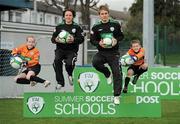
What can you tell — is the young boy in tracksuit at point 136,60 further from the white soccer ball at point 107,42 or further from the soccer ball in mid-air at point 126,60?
the white soccer ball at point 107,42

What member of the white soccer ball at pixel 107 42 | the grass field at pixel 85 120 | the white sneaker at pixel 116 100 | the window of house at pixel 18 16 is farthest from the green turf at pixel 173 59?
the window of house at pixel 18 16

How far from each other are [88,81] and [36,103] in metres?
2.18

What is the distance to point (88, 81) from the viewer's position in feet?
46.6

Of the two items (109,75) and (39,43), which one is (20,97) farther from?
(109,75)

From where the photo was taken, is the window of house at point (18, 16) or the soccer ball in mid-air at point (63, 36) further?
the window of house at point (18, 16)

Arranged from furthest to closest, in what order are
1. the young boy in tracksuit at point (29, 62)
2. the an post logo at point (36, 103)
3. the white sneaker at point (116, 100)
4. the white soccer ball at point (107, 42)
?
the young boy in tracksuit at point (29, 62) → the an post logo at point (36, 103) → the white sneaker at point (116, 100) → the white soccer ball at point (107, 42)

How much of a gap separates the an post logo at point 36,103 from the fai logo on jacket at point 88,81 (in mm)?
1551

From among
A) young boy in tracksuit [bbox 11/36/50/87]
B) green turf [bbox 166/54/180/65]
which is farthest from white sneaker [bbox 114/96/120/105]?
green turf [bbox 166/54/180/65]

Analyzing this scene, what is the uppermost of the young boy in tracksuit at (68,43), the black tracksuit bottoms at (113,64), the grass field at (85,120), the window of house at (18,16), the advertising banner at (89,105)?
the window of house at (18,16)

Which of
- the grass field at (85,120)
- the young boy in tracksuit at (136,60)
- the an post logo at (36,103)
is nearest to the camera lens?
the an post logo at (36,103)

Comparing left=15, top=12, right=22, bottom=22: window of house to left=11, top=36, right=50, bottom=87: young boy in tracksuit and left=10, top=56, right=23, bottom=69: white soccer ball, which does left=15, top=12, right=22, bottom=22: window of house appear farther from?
Result: left=10, top=56, right=23, bottom=69: white soccer ball

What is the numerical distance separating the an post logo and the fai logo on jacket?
5.09 ft

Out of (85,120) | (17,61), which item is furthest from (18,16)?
(17,61)

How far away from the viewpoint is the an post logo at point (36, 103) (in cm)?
1241
